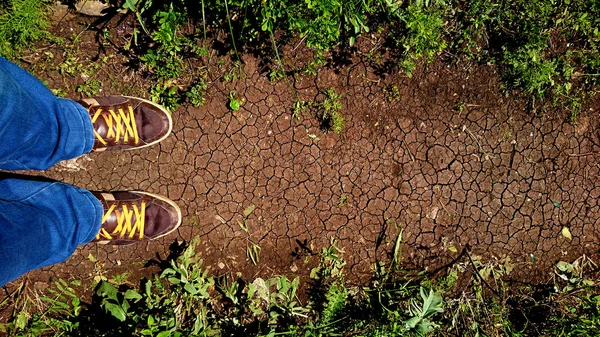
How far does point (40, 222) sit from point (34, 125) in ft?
1.79

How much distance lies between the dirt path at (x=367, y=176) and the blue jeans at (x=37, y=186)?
387 mm

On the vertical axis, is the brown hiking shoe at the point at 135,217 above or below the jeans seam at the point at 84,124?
below

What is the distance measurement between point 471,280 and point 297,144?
1.66m

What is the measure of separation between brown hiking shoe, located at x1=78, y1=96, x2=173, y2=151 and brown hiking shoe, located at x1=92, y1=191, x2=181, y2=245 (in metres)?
0.36

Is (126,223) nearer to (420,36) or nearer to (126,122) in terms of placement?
(126,122)

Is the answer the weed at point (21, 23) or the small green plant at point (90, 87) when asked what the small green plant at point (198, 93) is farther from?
the weed at point (21, 23)

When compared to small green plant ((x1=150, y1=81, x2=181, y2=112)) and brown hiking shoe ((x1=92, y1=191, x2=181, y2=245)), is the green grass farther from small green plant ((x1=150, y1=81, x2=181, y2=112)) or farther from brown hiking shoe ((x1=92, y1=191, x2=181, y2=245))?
small green plant ((x1=150, y1=81, x2=181, y2=112))

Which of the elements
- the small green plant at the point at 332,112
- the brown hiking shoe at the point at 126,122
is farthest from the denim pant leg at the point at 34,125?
the small green plant at the point at 332,112

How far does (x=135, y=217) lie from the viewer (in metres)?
3.23

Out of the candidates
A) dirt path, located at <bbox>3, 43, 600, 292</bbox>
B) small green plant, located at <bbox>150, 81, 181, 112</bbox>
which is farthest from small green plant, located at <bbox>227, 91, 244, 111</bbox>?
small green plant, located at <bbox>150, 81, 181, 112</bbox>

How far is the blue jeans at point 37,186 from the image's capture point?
242 centimetres

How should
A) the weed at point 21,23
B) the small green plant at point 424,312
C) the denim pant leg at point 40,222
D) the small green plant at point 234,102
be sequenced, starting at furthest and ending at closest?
the small green plant at point 234,102
the weed at point 21,23
the small green plant at point 424,312
the denim pant leg at point 40,222

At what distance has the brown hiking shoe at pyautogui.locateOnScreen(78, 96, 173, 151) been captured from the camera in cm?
317

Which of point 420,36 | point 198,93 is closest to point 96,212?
point 198,93
